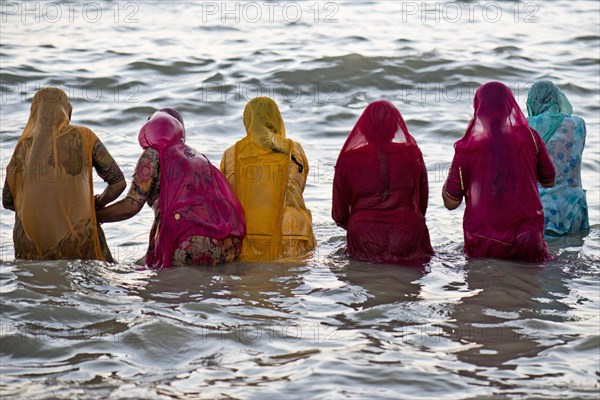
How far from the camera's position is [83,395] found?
455cm

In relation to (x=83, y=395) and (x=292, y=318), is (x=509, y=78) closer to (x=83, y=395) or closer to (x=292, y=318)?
(x=292, y=318)

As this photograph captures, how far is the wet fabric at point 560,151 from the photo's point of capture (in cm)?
733

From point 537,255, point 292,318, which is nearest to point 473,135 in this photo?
point 537,255

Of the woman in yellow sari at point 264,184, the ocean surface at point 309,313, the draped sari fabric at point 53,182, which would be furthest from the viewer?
the woman in yellow sari at point 264,184

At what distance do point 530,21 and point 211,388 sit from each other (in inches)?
571

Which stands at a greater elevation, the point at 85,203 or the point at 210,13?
the point at 210,13

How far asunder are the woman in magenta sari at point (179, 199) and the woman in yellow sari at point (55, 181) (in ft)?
0.66

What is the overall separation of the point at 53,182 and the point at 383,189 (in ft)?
6.83

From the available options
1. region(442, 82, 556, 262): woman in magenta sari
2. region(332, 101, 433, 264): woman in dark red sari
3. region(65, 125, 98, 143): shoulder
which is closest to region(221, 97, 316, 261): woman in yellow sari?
region(332, 101, 433, 264): woman in dark red sari

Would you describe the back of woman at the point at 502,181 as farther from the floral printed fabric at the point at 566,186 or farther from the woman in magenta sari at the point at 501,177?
the floral printed fabric at the point at 566,186

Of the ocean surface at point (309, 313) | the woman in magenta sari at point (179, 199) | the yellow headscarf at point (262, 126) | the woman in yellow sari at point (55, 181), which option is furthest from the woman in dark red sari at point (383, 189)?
the woman in yellow sari at point (55, 181)

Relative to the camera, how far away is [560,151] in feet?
24.1

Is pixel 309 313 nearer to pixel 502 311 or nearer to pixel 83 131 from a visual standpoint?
pixel 502 311

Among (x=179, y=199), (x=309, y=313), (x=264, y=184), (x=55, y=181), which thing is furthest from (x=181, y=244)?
(x=309, y=313)
